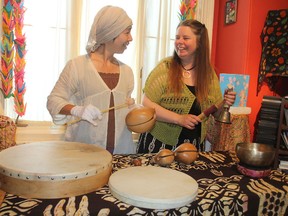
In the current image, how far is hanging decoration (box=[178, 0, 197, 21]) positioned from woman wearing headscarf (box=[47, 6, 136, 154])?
7.23ft

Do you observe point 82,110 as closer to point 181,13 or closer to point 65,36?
point 65,36

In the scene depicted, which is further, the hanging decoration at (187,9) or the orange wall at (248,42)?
the hanging decoration at (187,9)

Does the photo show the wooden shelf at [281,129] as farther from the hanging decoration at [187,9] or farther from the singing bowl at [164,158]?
the singing bowl at [164,158]

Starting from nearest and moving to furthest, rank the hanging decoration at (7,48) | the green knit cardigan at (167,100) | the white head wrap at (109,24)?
the white head wrap at (109,24) < the green knit cardigan at (167,100) < the hanging decoration at (7,48)

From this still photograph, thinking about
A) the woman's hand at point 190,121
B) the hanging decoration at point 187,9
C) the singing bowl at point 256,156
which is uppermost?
the hanging decoration at point 187,9

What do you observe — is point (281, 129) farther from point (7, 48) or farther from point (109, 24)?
point (7, 48)

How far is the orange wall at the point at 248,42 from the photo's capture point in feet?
11.4

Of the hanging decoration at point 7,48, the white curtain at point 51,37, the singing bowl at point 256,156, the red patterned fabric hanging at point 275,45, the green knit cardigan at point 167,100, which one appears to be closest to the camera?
the singing bowl at point 256,156

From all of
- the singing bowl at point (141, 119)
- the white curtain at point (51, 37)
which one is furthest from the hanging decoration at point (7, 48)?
the singing bowl at point (141, 119)

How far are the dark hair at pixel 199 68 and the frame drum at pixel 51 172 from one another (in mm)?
888

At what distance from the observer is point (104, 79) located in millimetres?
1620

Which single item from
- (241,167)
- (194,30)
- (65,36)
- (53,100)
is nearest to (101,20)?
(53,100)

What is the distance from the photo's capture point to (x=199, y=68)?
1944 mm

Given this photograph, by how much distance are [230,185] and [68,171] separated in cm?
61
